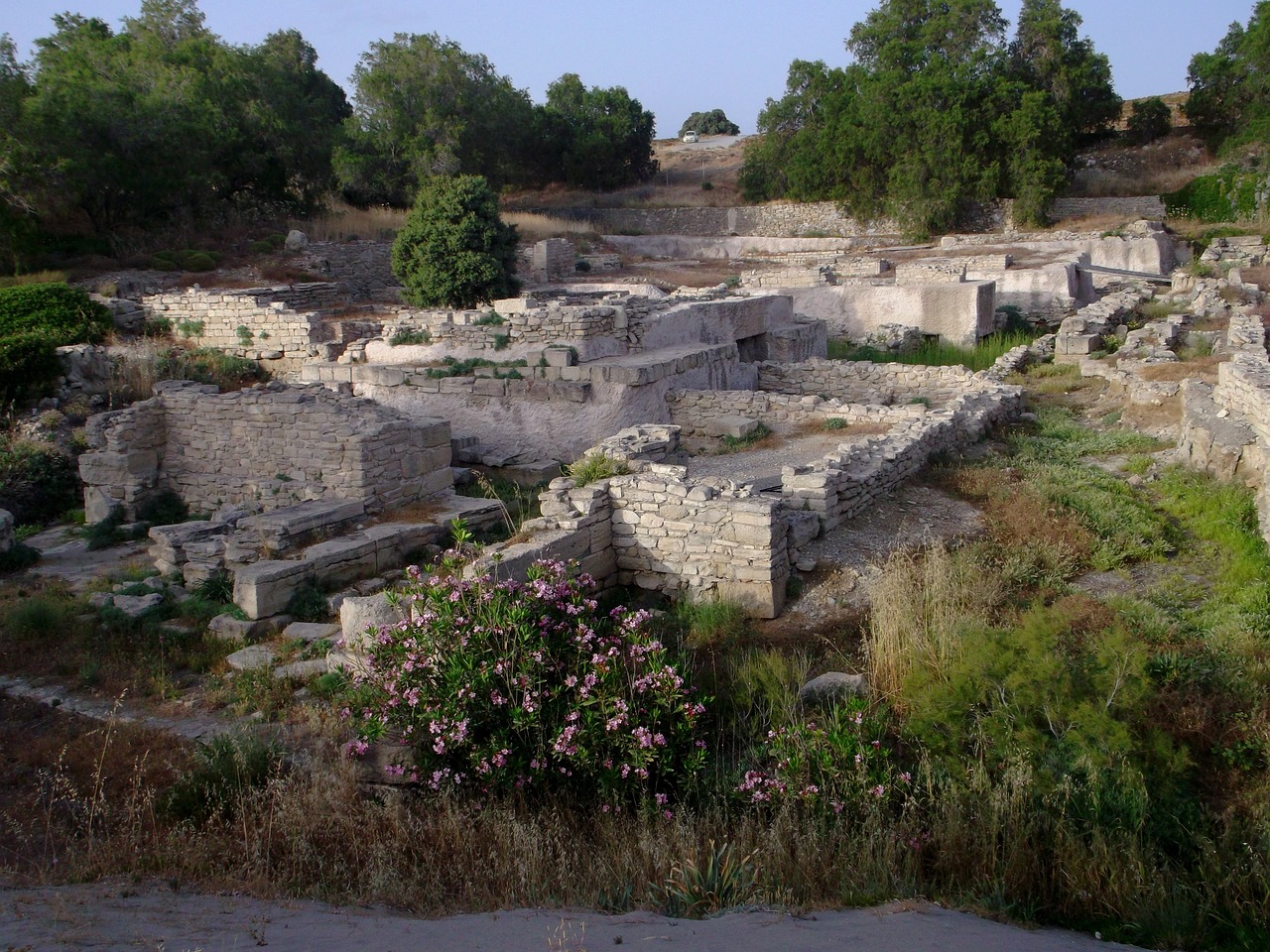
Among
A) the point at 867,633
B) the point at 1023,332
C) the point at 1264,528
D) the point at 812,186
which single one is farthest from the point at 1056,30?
the point at 867,633

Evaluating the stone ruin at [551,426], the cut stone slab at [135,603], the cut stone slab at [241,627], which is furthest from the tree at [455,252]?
the cut stone slab at [241,627]

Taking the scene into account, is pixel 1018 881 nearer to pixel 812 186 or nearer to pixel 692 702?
pixel 692 702

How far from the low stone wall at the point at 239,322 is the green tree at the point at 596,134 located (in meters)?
26.0

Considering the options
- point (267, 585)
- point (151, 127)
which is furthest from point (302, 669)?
point (151, 127)

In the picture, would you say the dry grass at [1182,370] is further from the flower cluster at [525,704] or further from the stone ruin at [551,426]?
the flower cluster at [525,704]

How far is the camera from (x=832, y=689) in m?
5.36

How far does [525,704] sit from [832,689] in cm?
173

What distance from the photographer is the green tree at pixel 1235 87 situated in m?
34.2

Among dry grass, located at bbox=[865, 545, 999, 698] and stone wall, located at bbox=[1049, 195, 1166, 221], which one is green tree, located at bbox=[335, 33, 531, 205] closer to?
stone wall, located at bbox=[1049, 195, 1166, 221]

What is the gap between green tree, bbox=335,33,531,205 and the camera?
31.3 meters

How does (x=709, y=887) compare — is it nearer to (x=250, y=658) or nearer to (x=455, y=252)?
(x=250, y=658)

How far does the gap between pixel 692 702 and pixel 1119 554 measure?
13.0ft

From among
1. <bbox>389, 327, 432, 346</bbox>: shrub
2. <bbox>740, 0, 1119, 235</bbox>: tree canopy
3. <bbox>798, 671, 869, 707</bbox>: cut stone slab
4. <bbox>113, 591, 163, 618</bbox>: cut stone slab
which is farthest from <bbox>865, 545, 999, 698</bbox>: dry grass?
<bbox>740, 0, 1119, 235</bbox>: tree canopy

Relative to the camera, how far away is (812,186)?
1470 inches
